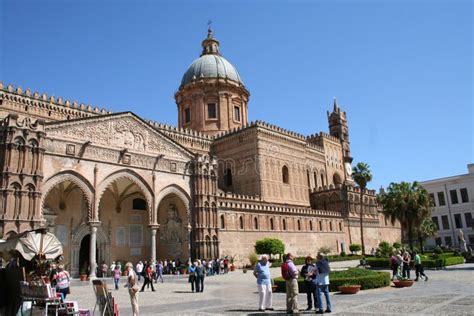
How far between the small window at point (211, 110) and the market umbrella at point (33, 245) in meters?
41.8

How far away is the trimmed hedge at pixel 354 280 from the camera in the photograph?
1501 centimetres

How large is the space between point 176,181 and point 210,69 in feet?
80.6

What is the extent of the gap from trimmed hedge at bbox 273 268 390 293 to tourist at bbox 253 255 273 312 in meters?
4.56

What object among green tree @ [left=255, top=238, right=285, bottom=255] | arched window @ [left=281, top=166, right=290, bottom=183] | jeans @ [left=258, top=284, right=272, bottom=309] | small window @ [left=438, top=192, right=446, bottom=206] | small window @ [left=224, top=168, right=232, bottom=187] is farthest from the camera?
small window @ [left=438, top=192, right=446, bottom=206]

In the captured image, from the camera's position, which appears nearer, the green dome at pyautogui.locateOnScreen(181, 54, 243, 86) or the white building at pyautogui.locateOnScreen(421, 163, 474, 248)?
the green dome at pyautogui.locateOnScreen(181, 54, 243, 86)

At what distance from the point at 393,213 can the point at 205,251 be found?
689 inches

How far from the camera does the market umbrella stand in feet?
29.5

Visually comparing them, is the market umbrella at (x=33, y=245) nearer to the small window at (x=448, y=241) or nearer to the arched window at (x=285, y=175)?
the arched window at (x=285, y=175)

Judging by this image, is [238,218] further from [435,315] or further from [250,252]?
[435,315]

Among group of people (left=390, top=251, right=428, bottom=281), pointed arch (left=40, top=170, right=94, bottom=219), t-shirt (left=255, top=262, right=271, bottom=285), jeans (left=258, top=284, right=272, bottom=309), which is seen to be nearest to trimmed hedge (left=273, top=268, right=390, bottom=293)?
group of people (left=390, top=251, right=428, bottom=281)

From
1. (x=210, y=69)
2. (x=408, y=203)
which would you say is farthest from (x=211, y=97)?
(x=408, y=203)

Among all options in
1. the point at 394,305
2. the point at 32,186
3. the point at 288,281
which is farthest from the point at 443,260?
the point at 32,186

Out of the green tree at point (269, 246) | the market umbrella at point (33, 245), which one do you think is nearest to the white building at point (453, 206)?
the green tree at point (269, 246)

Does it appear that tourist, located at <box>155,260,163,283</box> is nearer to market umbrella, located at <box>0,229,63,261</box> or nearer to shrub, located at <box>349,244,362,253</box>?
market umbrella, located at <box>0,229,63,261</box>
